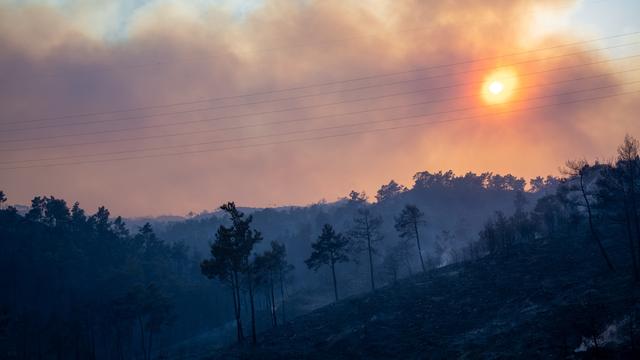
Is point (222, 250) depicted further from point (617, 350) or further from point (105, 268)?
point (105, 268)

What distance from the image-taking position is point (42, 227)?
125m

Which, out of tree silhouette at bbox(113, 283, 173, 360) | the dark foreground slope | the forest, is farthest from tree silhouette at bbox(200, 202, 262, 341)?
tree silhouette at bbox(113, 283, 173, 360)

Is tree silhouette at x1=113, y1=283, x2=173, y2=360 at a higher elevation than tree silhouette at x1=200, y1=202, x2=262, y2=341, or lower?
lower

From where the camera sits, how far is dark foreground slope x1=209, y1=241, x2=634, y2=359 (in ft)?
103

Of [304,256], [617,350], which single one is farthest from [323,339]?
[304,256]

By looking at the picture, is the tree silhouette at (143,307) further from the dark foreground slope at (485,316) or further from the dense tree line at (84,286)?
the dark foreground slope at (485,316)

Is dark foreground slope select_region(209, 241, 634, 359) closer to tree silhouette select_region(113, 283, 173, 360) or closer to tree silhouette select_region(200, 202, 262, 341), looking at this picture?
tree silhouette select_region(200, 202, 262, 341)

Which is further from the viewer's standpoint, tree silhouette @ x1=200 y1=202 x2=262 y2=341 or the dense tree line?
the dense tree line

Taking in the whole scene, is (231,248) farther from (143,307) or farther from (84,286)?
(84,286)

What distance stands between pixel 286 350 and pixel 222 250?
13.3 meters

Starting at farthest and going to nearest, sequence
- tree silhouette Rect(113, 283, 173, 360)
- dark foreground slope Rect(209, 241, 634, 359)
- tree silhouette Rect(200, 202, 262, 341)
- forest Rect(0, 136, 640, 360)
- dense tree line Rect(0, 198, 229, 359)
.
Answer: dense tree line Rect(0, 198, 229, 359), tree silhouette Rect(113, 283, 173, 360), forest Rect(0, 136, 640, 360), tree silhouette Rect(200, 202, 262, 341), dark foreground slope Rect(209, 241, 634, 359)

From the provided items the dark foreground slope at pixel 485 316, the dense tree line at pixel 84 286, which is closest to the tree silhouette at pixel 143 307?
the dense tree line at pixel 84 286

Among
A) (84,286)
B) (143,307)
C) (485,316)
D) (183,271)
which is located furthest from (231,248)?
(183,271)

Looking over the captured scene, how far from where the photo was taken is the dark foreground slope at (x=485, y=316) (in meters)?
31.3
